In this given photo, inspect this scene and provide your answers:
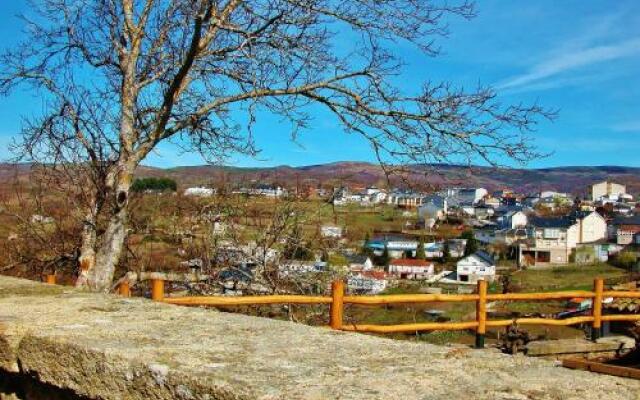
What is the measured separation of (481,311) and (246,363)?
6.54 meters

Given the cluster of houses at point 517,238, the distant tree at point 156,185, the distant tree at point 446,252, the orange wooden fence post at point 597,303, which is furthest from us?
the distant tree at point 446,252

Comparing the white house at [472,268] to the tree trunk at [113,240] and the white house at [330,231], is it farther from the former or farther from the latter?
the tree trunk at [113,240]

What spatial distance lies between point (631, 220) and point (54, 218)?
79777 millimetres

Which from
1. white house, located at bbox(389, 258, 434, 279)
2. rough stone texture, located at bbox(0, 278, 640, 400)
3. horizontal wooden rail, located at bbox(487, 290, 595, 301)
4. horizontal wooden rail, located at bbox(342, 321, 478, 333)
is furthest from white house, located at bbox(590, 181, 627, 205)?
rough stone texture, located at bbox(0, 278, 640, 400)

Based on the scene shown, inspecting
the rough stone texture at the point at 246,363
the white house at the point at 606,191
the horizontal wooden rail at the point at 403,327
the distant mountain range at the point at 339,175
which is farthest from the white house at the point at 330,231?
the white house at the point at 606,191

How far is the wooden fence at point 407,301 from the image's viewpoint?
5.33 metres

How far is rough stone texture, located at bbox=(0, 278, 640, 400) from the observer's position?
160 cm

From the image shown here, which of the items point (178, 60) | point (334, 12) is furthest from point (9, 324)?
point (178, 60)

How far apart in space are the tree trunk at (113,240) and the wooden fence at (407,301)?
0.40 m

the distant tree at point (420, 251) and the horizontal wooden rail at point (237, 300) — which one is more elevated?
the horizontal wooden rail at point (237, 300)

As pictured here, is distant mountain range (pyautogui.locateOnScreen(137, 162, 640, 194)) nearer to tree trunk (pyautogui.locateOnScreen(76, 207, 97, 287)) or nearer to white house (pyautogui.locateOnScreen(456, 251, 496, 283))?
tree trunk (pyautogui.locateOnScreen(76, 207, 97, 287))

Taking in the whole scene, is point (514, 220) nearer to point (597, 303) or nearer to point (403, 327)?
point (597, 303)

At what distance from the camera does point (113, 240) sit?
7.03 meters

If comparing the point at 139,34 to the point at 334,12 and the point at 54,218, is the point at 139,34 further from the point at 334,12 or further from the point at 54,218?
the point at 54,218
